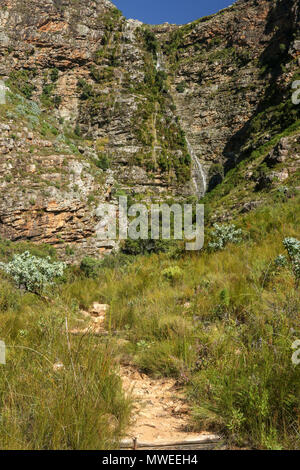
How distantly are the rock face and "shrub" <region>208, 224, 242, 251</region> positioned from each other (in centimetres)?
2597

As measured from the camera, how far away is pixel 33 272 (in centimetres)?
390

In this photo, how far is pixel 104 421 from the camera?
1314 millimetres

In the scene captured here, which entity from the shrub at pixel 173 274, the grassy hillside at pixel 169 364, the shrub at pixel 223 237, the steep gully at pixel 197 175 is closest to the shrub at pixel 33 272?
the grassy hillside at pixel 169 364

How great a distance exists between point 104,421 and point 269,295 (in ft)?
5.85

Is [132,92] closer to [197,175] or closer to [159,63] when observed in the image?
[159,63]

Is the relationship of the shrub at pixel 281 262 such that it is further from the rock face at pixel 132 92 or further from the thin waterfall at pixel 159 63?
the thin waterfall at pixel 159 63

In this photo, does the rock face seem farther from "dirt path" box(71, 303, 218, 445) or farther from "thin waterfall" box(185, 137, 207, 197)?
"dirt path" box(71, 303, 218, 445)

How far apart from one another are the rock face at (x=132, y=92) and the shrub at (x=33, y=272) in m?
26.3

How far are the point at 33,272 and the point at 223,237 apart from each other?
10.8 ft

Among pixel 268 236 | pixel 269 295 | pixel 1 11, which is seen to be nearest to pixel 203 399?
pixel 269 295

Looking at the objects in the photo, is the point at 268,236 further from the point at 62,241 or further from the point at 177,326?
the point at 62,241

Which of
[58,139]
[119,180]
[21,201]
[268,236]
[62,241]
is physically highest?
[58,139]

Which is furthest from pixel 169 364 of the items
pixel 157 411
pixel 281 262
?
pixel 281 262

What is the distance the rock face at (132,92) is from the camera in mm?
32875
